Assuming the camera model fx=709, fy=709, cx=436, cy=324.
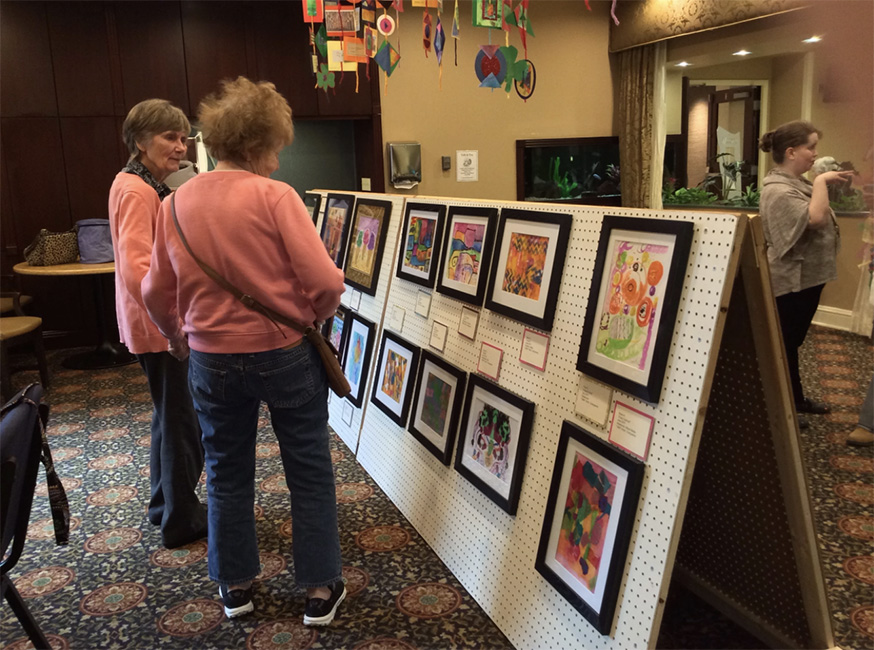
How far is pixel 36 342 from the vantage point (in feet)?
15.2

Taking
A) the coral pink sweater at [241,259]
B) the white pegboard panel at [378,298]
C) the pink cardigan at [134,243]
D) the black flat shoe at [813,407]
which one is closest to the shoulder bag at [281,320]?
the coral pink sweater at [241,259]

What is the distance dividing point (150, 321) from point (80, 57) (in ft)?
14.2

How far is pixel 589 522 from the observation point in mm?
1664

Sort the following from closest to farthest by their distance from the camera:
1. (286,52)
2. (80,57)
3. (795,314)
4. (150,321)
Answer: (150,321)
(795,314)
(80,57)
(286,52)

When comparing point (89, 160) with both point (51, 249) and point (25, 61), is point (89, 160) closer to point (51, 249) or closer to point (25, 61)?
point (25, 61)

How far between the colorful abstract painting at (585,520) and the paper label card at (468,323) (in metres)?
0.66

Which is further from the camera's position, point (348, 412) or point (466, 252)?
point (348, 412)

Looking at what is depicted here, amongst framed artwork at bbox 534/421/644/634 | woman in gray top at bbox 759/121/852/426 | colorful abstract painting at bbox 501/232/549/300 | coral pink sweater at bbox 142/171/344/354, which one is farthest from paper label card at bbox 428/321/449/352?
woman in gray top at bbox 759/121/852/426

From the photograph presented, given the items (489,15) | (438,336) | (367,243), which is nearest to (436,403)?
(438,336)

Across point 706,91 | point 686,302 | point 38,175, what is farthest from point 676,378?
point 706,91

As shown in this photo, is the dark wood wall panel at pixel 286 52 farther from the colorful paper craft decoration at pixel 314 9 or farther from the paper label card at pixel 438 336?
the paper label card at pixel 438 336

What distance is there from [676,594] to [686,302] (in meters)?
1.08

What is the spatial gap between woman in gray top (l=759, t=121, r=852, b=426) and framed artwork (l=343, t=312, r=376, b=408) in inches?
76.0

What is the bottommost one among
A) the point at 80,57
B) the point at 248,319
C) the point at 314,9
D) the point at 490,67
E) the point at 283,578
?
the point at 283,578
